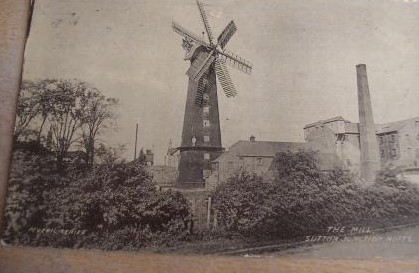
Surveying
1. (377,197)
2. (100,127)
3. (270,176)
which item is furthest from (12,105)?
(377,197)

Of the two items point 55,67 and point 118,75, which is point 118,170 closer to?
point 118,75

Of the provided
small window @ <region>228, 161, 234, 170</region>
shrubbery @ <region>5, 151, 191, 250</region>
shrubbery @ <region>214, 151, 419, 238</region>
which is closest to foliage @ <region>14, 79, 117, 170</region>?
shrubbery @ <region>5, 151, 191, 250</region>

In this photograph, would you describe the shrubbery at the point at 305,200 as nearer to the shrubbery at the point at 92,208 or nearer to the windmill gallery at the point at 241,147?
the windmill gallery at the point at 241,147

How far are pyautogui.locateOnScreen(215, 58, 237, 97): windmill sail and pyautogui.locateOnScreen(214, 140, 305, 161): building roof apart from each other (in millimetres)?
515

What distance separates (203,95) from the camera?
4.04 metres

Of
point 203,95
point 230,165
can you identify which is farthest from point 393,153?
point 203,95

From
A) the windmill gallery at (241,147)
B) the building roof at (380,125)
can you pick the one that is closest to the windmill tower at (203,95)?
the windmill gallery at (241,147)

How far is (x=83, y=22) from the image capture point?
405cm

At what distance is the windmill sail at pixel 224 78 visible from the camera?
4.04m

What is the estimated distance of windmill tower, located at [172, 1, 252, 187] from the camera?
386cm

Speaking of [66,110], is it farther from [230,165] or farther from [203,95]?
[230,165]

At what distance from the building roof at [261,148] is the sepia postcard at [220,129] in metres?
0.01

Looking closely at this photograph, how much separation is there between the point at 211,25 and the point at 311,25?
3.26 feet

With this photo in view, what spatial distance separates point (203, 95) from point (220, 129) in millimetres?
376
